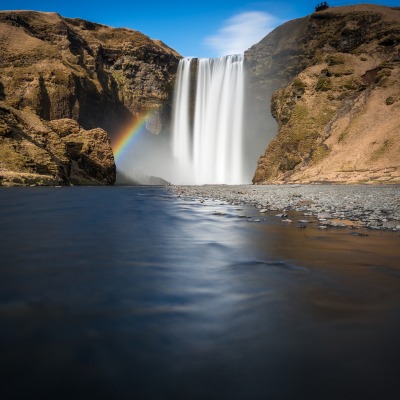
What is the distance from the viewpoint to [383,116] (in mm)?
42344

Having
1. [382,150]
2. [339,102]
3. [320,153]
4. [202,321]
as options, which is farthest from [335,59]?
[202,321]

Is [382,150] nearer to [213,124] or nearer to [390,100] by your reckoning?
[390,100]

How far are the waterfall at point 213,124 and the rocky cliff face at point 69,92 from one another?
543 inches

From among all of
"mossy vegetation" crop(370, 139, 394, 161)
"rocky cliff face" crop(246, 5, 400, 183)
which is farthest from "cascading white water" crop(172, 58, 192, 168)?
"mossy vegetation" crop(370, 139, 394, 161)

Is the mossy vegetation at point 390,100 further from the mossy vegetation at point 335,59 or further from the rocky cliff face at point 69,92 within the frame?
the rocky cliff face at point 69,92

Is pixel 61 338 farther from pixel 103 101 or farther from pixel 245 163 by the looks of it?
pixel 103 101

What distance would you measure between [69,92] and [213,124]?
3515cm

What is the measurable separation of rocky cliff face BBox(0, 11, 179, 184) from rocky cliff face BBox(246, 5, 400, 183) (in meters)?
32.4

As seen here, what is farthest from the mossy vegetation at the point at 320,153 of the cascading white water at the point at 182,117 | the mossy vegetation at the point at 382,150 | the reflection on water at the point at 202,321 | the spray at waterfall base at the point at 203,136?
the cascading white water at the point at 182,117

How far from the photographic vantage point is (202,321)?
12.5ft

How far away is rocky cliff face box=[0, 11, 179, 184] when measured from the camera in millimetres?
50844

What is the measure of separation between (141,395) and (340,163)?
139 feet

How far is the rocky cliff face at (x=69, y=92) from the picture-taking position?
167 feet

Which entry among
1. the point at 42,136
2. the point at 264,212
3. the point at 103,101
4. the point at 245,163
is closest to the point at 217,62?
the point at 245,163
